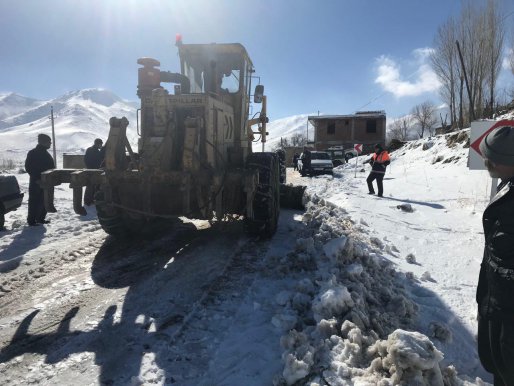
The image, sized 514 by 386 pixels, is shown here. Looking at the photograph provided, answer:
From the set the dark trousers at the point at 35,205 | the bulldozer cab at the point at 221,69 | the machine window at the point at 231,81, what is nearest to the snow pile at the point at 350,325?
the bulldozer cab at the point at 221,69

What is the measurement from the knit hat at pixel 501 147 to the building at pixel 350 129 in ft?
140

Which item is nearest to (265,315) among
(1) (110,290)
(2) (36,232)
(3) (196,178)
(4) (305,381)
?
(4) (305,381)

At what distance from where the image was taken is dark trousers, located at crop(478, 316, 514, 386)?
1.98m

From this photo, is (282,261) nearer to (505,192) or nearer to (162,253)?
(162,253)

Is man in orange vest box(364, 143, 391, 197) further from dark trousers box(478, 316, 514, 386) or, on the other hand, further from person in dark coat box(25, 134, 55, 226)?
dark trousers box(478, 316, 514, 386)

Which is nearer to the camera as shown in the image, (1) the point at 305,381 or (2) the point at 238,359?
(1) the point at 305,381

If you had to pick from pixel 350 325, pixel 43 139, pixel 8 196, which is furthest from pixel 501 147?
pixel 8 196

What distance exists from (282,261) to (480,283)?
2830mm

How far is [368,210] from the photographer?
9.16 meters

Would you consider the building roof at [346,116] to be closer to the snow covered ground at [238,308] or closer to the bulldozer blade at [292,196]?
the bulldozer blade at [292,196]

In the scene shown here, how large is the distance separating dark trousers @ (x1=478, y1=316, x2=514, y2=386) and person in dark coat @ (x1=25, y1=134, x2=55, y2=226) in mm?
7499

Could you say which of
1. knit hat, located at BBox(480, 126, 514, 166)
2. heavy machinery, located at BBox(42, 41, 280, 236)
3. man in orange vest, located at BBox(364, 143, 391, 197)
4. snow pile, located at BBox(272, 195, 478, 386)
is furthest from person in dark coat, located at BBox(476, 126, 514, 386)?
man in orange vest, located at BBox(364, 143, 391, 197)

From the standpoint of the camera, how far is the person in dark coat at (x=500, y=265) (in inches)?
76.7

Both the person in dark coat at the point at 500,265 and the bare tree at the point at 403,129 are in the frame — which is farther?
the bare tree at the point at 403,129
